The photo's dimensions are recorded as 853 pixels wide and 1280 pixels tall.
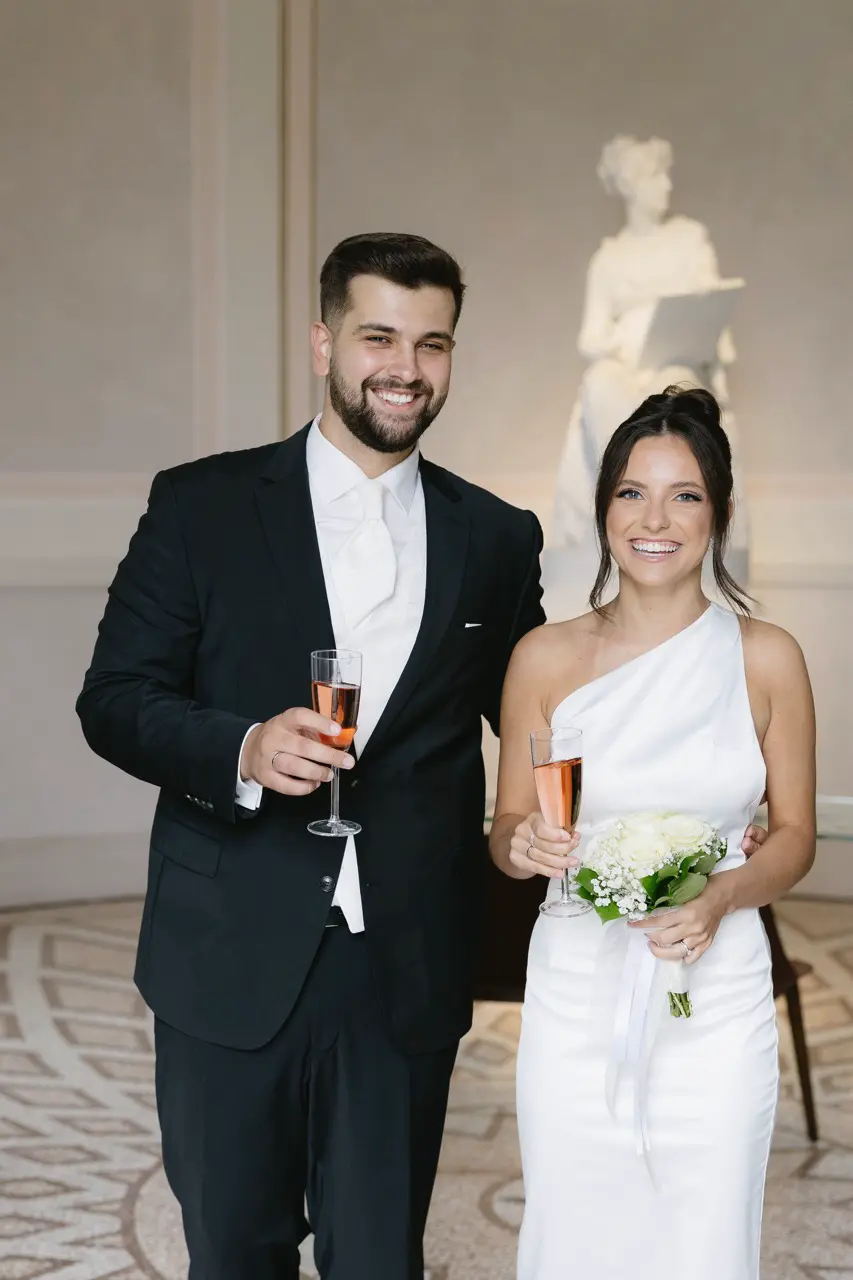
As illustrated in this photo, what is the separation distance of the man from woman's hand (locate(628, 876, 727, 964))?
38 centimetres

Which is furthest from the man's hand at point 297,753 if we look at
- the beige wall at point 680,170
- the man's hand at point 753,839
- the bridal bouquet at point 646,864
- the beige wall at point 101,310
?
the beige wall at point 680,170

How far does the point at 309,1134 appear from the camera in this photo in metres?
2.37

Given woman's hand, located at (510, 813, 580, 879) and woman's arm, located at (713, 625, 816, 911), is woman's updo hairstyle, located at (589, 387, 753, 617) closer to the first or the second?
woman's arm, located at (713, 625, 816, 911)

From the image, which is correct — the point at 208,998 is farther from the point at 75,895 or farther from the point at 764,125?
the point at 764,125

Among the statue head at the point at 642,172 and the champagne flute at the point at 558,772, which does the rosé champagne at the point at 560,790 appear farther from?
the statue head at the point at 642,172

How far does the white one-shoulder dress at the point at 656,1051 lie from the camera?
2264mm

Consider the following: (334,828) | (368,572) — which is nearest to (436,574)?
(368,572)

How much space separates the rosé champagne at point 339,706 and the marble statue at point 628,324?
4255 mm

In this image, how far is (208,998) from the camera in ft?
7.61

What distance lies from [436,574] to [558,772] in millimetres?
461

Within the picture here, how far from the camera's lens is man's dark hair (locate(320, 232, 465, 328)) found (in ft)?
7.50

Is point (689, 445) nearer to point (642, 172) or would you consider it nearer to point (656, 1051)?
point (656, 1051)

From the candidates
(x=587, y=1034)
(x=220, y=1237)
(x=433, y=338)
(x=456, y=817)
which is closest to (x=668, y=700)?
(x=456, y=817)

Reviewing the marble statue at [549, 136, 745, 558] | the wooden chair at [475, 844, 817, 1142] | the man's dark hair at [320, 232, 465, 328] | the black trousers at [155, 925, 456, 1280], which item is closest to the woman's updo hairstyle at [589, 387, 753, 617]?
the man's dark hair at [320, 232, 465, 328]
